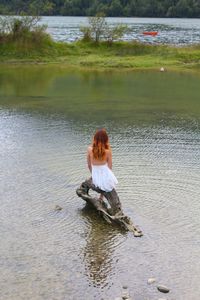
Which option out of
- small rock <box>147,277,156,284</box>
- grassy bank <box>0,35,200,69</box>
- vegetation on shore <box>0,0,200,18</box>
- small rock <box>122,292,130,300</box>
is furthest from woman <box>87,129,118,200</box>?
vegetation on shore <box>0,0,200,18</box>

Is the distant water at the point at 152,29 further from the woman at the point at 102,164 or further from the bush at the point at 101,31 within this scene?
the woman at the point at 102,164

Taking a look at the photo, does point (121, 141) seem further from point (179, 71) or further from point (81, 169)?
point (179, 71)

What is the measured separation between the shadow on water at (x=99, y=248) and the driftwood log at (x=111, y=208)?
0.17m

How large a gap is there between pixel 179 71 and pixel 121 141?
2623 cm

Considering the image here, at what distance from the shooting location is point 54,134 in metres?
22.0

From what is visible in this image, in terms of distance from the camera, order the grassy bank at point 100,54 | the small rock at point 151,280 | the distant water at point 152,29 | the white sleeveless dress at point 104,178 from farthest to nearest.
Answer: the distant water at point 152,29
the grassy bank at point 100,54
the white sleeveless dress at point 104,178
the small rock at point 151,280

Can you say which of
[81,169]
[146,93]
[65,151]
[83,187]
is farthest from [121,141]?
[146,93]

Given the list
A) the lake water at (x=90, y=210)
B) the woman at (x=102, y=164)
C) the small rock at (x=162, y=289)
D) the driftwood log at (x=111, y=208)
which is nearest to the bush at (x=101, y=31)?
the lake water at (x=90, y=210)

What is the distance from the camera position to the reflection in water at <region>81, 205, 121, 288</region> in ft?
33.6

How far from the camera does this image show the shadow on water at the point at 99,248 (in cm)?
1023

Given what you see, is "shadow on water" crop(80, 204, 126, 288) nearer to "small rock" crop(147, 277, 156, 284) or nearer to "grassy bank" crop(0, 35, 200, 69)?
"small rock" crop(147, 277, 156, 284)

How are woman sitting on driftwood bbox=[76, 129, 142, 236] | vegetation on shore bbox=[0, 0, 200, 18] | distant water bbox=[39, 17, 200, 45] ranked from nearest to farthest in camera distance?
woman sitting on driftwood bbox=[76, 129, 142, 236] < distant water bbox=[39, 17, 200, 45] < vegetation on shore bbox=[0, 0, 200, 18]

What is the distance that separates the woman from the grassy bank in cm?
3561

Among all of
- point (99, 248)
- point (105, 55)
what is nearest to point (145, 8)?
point (105, 55)
